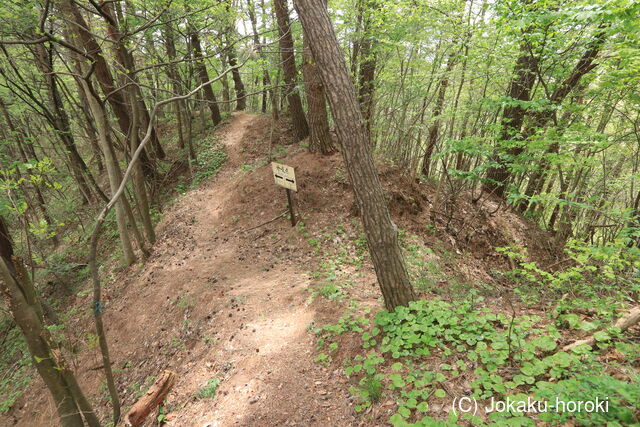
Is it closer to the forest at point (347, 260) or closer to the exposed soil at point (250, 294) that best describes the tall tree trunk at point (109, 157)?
the forest at point (347, 260)

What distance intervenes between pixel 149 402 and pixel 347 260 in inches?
168

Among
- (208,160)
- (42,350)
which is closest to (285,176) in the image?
(42,350)

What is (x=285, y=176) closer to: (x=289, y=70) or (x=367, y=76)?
(x=367, y=76)

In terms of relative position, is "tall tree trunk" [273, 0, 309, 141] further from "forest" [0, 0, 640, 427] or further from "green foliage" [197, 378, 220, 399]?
"green foliage" [197, 378, 220, 399]

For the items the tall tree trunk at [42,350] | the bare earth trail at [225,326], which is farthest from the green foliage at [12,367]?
the tall tree trunk at [42,350]

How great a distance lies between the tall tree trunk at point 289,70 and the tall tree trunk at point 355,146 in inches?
220

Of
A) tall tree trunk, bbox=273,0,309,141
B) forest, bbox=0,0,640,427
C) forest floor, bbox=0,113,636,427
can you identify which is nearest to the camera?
forest, bbox=0,0,640,427

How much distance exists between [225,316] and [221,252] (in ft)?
8.90

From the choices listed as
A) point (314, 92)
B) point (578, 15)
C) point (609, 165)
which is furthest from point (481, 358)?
point (609, 165)

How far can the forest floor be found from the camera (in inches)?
157

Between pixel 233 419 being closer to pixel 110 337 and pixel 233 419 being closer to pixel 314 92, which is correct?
pixel 110 337

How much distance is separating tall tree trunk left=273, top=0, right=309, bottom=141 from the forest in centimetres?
8

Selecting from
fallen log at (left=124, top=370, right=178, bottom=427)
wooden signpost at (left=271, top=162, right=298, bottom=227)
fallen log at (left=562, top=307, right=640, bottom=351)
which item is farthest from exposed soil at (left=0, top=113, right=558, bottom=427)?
fallen log at (left=562, top=307, right=640, bottom=351)

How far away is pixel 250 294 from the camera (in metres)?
6.03
